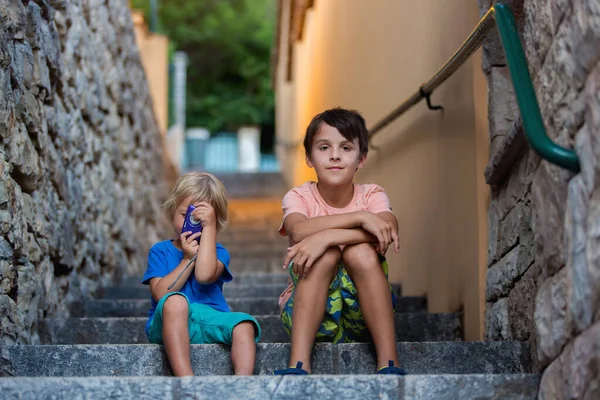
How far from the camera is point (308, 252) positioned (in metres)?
2.17

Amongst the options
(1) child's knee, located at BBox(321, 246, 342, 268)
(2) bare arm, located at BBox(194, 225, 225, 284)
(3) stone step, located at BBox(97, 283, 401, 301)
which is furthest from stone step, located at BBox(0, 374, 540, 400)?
(3) stone step, located at BBox(97, 283, 401, 301)

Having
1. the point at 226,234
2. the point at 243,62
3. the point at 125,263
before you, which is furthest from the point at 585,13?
the point at 243,62

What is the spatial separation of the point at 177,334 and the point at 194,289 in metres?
0.33

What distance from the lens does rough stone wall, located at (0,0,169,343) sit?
251 cm

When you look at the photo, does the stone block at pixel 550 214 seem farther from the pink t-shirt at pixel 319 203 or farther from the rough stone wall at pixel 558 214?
the pink t-shirt at pixel 319 203

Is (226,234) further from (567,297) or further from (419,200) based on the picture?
(567,297)

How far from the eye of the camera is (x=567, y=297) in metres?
1.59

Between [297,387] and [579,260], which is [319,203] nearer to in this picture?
[297,387]

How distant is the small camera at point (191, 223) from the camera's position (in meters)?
2.49

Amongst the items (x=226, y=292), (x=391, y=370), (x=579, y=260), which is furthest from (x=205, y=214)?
(x=226, y=292)

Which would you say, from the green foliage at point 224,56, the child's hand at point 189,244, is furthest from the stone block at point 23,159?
the green foliage at point 224,56

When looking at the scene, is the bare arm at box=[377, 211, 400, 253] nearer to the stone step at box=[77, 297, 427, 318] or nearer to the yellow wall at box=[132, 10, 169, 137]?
the stone step at box=[77, 297, 427, 318]

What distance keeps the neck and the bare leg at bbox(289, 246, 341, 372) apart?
32 cm

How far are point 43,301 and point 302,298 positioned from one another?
1.05 metres
